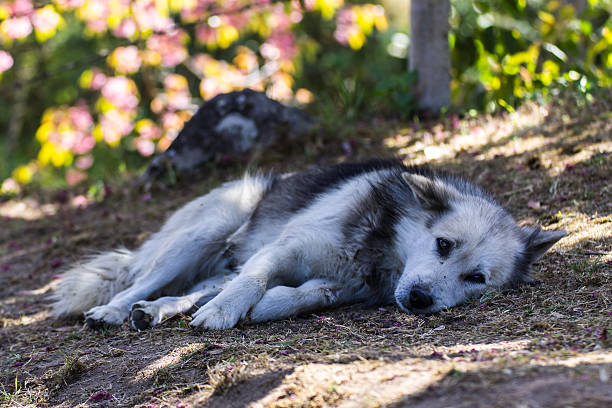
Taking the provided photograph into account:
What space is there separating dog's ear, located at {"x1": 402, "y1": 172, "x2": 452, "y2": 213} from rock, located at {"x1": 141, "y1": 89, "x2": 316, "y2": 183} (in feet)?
11.1

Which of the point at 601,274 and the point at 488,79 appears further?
the point at 488,79

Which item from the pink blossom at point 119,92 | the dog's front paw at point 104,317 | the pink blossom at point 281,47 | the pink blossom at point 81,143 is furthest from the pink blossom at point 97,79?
the dog's front paw at point 104,317

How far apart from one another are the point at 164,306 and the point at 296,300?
85cm

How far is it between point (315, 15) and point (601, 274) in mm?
10855

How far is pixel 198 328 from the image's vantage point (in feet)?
11.2

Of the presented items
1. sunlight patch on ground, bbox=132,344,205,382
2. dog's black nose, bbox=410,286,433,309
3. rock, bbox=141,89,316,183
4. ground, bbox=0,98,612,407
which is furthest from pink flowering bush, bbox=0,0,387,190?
sunlight patch on ground, bbox=132,344,205,382

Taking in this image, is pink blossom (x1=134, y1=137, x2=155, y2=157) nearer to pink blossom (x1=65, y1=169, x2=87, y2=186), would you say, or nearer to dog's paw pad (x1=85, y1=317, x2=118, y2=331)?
pink blossom (x1=65, y1=169, x2=87, y2=186)

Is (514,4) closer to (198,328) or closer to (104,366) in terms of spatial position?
(198,328)

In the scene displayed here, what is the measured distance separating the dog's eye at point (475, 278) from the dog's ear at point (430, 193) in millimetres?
436

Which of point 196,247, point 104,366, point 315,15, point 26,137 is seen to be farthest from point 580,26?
point 26,137

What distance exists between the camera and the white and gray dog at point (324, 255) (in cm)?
350

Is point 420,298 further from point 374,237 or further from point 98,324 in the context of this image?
point 98,324

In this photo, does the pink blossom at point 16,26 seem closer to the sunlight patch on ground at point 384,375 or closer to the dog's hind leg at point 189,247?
the dog's hind leg at point 189,247

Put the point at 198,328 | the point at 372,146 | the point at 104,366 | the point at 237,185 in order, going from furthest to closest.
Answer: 1. the point at 372,146
2. the point at 237,185
3. the point at 198,328
4. the point at 104,366
